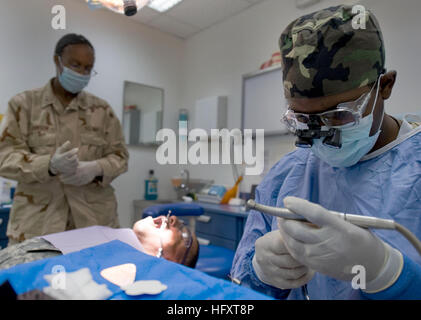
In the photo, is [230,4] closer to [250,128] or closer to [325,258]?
[250,128]

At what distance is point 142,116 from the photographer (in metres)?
3.64

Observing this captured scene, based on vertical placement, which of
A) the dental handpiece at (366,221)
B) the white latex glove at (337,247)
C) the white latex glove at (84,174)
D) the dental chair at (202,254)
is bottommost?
the dental chair at (202,254)

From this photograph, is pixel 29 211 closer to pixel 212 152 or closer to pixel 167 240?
pixel 167 240

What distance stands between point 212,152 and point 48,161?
208 centimetres

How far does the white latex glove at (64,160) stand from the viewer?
5.20 feet

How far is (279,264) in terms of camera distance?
2.47 ft

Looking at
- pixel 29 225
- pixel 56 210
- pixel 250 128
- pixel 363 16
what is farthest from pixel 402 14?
pixel 29 225

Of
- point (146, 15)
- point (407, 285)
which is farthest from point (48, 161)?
point (146, 15)

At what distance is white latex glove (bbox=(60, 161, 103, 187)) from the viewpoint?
168 centimetres

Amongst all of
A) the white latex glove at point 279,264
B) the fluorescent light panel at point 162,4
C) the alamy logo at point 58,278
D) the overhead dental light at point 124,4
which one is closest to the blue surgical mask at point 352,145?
the white latex glove at point 279,264

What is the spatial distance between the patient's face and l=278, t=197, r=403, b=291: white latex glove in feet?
3.11

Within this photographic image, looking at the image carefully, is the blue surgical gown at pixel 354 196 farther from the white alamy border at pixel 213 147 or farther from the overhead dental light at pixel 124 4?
the white alamy border at pixel 213 147

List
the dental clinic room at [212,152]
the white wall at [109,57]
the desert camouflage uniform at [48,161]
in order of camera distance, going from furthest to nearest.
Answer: the white wall at [109,57]
the desert camouflage uniform at [48,161]
the dental clinic room at [212,152]

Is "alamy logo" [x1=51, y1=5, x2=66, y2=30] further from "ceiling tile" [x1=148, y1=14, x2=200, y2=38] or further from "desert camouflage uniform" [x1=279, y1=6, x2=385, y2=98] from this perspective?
"desert camouflage uniform" [x1=279, y1=6, x2=385, y2=98]
